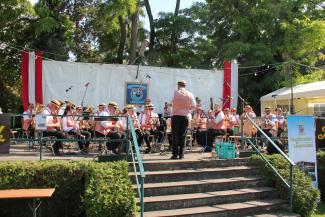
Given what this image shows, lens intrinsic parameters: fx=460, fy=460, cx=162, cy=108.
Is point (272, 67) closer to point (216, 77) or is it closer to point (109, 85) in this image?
point (216, 77)

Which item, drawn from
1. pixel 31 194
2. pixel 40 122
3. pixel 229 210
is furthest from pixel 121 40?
pixel 31 194

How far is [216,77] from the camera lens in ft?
63.1

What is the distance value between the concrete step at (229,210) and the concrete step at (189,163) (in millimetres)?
1274

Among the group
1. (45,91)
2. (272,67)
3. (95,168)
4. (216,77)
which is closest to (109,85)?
(45,91)

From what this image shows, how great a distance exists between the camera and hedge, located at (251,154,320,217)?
9266mm

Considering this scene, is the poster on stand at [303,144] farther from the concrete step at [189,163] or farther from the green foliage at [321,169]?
the concrete step at [189,163]

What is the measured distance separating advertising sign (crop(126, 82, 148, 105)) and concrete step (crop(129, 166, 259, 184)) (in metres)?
8.05

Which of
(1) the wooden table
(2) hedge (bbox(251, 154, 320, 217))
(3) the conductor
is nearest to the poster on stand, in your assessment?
(2) hedge (bbox(251, 154, 320, 217))

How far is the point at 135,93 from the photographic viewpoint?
1788 centimetres

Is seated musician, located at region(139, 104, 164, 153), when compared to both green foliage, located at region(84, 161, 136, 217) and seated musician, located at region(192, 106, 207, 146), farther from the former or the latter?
green foliage, located at region(84, 161, 136, 217)

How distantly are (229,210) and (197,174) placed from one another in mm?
1274

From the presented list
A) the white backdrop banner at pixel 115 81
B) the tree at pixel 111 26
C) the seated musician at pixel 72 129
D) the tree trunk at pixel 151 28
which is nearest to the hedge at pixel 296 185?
the seated musician at pixel 72 129

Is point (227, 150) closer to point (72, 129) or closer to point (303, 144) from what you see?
point (303, 144)

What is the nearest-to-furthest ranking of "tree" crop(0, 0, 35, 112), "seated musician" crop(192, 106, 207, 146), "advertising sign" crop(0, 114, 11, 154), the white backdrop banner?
"advertising sign" crop(0, 114, 11, 154) → "seated musician" crop(192, 106, 207, 146) → the white backdrop banner → "tree" crop(0, 0, 35, 112)
